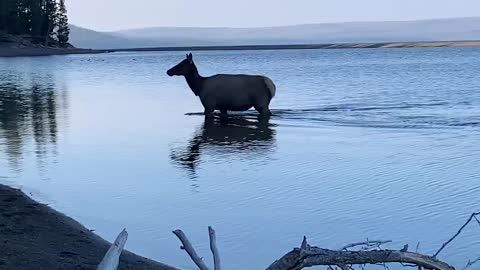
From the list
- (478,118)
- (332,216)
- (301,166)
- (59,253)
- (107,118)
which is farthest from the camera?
(107,118)

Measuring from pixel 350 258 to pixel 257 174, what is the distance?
339 inches

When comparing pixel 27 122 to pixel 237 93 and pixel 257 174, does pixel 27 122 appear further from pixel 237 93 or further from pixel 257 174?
pixel 257 174

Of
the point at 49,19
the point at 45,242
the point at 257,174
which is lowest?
the point at 49,19

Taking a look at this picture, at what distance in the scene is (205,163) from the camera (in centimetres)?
1371

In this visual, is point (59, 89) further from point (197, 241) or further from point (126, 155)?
point (197, 241)

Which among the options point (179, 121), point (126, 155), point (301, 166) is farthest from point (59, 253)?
point (179, 121)

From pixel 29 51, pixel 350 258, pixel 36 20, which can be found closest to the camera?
pixel 350 258

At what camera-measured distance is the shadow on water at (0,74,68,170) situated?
14.9 meters

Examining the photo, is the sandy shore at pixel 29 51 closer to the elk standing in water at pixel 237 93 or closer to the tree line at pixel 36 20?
the tree line at pixel 36 20

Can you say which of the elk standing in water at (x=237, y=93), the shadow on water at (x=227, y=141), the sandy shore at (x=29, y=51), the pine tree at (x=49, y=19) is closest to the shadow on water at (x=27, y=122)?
the shadow on water at (x=227, y=141)

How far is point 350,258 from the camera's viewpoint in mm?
3902

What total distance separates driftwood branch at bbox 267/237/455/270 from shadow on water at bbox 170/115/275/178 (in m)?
8.58

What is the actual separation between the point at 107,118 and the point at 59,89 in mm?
14419

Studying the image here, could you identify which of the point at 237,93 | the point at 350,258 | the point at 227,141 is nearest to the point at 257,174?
the point at 227,141
